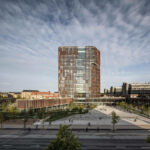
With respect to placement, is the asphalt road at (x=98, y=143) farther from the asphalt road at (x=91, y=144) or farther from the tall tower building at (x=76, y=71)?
the tall tower building at (x=76, y=71)

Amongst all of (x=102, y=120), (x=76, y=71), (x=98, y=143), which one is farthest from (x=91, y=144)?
(x=76, y=71)

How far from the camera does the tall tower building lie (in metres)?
112

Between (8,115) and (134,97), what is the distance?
97045mm

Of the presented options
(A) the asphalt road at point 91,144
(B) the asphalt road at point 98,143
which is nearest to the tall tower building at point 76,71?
(B) the asphalt road at point 98,143

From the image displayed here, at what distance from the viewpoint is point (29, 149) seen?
22.8 meters

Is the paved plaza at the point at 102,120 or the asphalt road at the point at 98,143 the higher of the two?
the asphalt road at the point at 98,143

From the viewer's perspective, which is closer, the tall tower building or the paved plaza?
the paved plaza

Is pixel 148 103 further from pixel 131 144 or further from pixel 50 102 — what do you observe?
pixel 131 144

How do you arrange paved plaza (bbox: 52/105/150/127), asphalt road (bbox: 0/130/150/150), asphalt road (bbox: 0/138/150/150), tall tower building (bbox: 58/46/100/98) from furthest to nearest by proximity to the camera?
tall tower building (bbox: 58/46/100/98) < paved plaza (bbox: 52/105/150/127) < asphalt road (bbox: 0/130/150/150) < asphalt road (bbox: 0/138/150/150)

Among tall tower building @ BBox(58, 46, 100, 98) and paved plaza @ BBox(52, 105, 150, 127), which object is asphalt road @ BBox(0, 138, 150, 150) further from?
tall tower building @ BBox(58, 46, 100, 98)

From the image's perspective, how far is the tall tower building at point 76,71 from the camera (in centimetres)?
→ 11219

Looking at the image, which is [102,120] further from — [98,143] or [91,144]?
[91,144]

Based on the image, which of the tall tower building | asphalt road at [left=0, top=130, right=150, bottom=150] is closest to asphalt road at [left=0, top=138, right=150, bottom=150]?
asphalt road at [left=0, top=130, right=150, bottom=150]

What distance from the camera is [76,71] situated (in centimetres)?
11300
